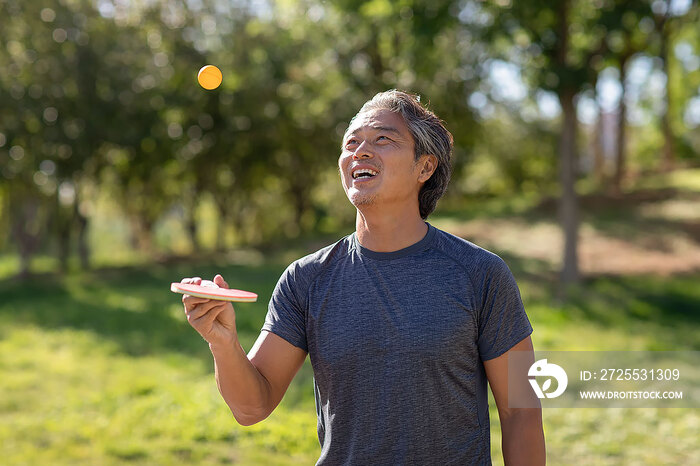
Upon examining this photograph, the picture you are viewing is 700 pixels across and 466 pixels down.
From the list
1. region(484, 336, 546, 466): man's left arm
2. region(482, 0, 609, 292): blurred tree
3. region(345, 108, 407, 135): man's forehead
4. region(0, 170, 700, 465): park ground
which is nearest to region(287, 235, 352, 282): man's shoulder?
region(345, 108, 407, 135): man's forehead

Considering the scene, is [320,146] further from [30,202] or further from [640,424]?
[640,424]

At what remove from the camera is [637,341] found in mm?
10047

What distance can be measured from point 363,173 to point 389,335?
0.56m

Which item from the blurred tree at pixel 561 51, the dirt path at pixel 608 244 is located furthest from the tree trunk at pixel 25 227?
the blurred tree at pixel 561 51

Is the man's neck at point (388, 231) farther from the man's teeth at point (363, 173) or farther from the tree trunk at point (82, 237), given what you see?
the tree trunk at point (82, 237)

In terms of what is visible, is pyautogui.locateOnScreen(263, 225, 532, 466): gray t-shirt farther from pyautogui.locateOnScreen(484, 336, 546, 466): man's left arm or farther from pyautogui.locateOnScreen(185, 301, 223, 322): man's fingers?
pyautogui.locateOnScreen(185, 301, 223, 322): man's fingers

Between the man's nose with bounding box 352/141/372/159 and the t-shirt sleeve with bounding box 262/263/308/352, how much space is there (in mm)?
426

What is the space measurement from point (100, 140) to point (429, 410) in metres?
18.0

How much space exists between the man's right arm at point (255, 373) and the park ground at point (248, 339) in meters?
3.84

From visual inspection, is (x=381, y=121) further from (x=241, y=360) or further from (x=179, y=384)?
(x=179, y=384)

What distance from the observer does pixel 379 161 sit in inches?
94.0

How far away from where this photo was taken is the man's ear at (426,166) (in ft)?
8.18

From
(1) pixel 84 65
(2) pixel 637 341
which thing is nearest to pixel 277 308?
(2) pixel 637 341

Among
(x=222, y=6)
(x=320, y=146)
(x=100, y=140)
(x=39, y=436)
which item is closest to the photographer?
(x=39, y=436)
